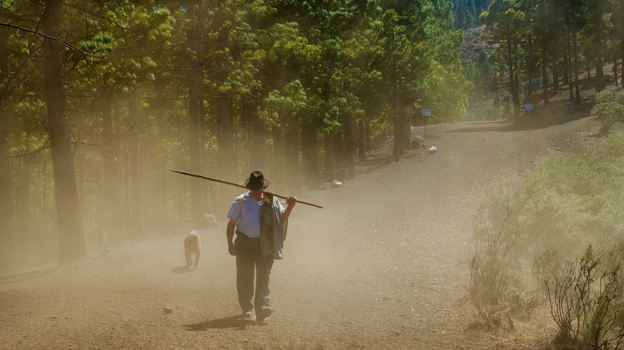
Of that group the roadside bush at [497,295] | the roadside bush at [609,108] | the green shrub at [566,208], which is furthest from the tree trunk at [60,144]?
the roadside bush at [609,108]

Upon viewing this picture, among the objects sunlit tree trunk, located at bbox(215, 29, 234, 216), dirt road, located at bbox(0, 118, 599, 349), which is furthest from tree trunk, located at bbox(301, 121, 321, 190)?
dirt road, located at bbox(0, 118, 599, 349)

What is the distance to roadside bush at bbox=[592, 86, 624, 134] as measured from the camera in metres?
28.0

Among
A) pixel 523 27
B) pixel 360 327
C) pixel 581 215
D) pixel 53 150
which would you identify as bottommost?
pixel 360 327

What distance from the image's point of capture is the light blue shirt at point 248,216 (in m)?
7.68

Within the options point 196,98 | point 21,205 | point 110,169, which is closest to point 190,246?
point 196,98

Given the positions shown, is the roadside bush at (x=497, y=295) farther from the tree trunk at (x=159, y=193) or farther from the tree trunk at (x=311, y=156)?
the tree trunk at (x=159, y=193)

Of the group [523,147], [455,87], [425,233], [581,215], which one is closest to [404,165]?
[523,147]

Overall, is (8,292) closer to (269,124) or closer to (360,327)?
(360,327)

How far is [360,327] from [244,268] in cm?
198

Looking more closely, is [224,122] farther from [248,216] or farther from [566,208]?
[248,216]

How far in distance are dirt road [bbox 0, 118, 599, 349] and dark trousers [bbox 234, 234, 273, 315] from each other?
36cm

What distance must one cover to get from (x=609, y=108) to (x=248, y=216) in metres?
26.5

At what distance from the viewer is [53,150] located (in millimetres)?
13969

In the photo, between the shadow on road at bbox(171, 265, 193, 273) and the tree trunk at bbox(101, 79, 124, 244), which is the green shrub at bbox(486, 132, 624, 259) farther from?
the tree trunk at bbox(101, 79, 124, 244)
